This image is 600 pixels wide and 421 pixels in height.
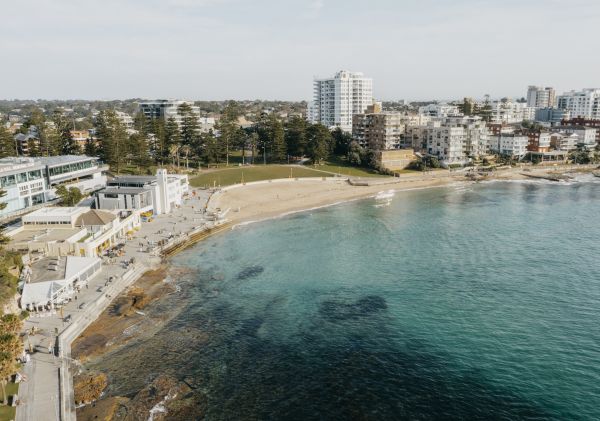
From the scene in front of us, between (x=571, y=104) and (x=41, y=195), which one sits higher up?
(x=571, y=104)

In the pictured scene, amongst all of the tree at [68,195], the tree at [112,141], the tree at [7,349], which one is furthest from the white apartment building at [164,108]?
the tree at [7,349]

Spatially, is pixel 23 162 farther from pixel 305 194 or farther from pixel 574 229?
pixel 574 229

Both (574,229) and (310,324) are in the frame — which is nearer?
(310,324)

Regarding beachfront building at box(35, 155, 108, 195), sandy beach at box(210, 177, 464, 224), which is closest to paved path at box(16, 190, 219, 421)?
sandy beach at box(210, 177, 464, 224)

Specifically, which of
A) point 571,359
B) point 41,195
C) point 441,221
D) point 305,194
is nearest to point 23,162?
point 41,195

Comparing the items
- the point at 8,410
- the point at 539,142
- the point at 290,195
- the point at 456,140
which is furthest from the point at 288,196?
the point at 539,142

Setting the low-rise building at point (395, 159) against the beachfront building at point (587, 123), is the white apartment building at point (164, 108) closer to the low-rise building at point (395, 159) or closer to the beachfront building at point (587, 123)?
the low-rise building at point (395, 159)

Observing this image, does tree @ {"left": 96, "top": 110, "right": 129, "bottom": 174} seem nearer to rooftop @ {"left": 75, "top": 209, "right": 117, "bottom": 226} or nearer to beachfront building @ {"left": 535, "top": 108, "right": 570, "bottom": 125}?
rooftop @ {"left": 75, "top": 209, "right": 117, "bottom": 226}
